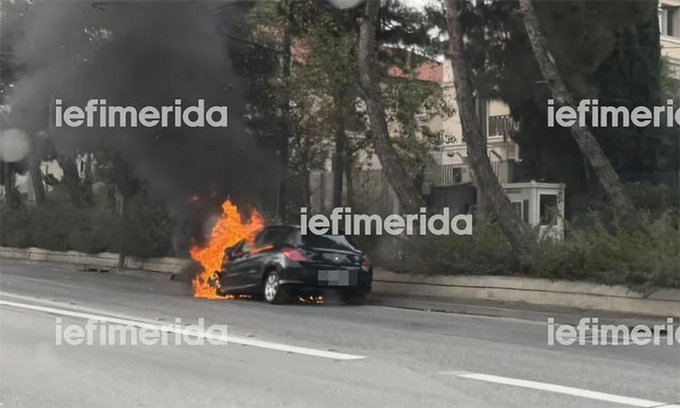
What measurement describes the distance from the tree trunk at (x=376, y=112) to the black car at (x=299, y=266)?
7.67ft

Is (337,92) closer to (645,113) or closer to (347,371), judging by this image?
(645,113)

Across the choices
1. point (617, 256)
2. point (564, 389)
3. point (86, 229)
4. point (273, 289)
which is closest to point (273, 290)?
point (273, 289)

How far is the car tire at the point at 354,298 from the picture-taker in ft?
44.7

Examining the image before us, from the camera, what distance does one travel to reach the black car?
13102 mm

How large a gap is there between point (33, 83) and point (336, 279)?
10001mm

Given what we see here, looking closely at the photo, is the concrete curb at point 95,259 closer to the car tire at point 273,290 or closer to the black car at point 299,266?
the black car at point 299,266

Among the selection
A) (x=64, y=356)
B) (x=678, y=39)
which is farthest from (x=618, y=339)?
(x=678, y=39)

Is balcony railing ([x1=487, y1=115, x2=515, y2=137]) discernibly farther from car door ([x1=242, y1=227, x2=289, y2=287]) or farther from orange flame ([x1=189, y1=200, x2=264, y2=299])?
car door ([x1=242, y1=227, x2=289, y2=287])

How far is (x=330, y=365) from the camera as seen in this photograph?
7.66 metres

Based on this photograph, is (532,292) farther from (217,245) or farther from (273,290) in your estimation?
(217,245)

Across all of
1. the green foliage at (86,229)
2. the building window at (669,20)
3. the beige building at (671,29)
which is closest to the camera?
the green foliage at (86,229)

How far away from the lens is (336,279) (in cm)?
1327

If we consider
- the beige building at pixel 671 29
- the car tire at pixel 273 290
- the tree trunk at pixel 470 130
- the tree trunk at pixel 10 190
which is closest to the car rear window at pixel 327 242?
the car tire at pixel 273 290

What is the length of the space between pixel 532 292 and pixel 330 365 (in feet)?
20.8
